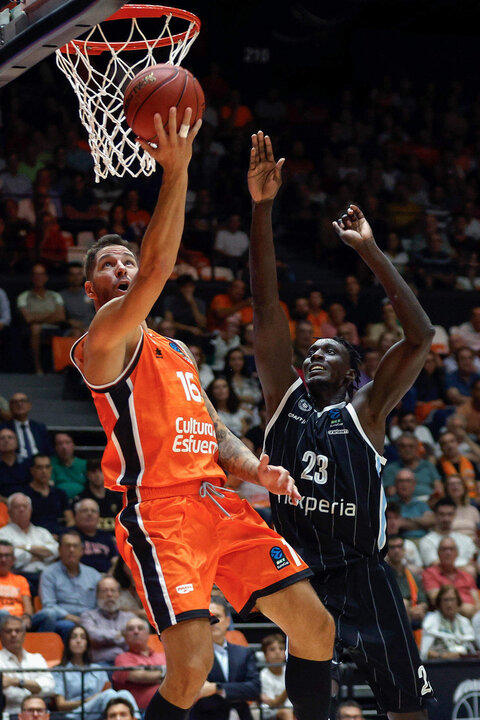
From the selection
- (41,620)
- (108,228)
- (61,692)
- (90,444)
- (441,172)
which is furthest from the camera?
(441,172)

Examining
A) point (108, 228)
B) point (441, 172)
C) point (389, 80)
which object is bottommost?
point (108, 228)

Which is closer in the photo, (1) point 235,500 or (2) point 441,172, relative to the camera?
(1) point 235,500

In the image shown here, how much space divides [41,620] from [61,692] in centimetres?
78

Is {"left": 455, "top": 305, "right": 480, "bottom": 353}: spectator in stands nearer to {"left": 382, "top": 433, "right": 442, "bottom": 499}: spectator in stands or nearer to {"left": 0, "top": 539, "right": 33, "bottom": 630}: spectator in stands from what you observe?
{"left": 382, "top": 433, "right": 442, "bottom": 499}: spectator in stands

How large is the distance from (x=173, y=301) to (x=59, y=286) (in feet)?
3.96

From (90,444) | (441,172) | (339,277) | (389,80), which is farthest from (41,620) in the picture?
(389,80)

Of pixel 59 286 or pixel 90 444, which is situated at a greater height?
pixel 59 286

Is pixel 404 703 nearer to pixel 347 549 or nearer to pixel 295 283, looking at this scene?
pixel 347 549

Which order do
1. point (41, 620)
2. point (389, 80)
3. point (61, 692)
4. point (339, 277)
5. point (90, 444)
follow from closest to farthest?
point (61, 692), point (41, 620), point (90, 444), point (339, 277), point (389, 80)

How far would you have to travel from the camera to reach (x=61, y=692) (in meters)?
7.20

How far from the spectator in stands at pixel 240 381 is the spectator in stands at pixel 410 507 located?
159 cm

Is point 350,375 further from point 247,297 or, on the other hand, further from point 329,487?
point 247,297

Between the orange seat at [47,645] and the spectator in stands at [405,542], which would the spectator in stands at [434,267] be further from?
the orange seat at [47,645]

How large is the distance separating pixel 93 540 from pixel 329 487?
4445 millimetres
